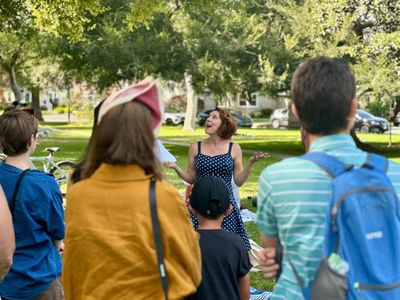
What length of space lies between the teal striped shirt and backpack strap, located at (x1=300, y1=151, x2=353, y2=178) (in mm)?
19

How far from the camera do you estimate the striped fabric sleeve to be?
2529mm

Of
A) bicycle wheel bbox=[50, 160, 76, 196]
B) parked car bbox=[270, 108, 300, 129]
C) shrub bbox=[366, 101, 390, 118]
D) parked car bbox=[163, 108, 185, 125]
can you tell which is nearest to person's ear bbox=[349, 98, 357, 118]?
bicycle wheel bbox=[50, 160, 76, 196]

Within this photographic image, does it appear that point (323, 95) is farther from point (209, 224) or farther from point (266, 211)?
point (209, 224)

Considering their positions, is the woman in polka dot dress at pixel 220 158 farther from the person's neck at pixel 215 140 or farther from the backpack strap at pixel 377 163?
the backpack strap at pixel 377 163

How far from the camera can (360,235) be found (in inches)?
95.7

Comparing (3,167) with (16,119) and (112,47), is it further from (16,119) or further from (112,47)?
(112,47)

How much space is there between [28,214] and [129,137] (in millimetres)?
1369

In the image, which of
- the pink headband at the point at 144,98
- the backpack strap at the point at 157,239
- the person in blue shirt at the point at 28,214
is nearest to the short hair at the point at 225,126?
the person in blue shirt at the point at 28,214

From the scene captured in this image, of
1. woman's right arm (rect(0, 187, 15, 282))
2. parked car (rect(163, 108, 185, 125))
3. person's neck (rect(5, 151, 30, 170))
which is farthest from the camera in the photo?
parked car (rect(163, 108, 185, 125))

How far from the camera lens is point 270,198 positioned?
2.52 metres

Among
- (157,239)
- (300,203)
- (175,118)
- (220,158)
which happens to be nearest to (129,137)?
(157,239)

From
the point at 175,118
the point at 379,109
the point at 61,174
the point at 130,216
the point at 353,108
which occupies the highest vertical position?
the point at 353,108

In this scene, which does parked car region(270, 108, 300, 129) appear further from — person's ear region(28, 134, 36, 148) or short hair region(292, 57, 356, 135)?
short hair region(292, 57, 356, 135)

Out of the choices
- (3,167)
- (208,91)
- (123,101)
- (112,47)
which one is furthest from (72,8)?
(208,91)
